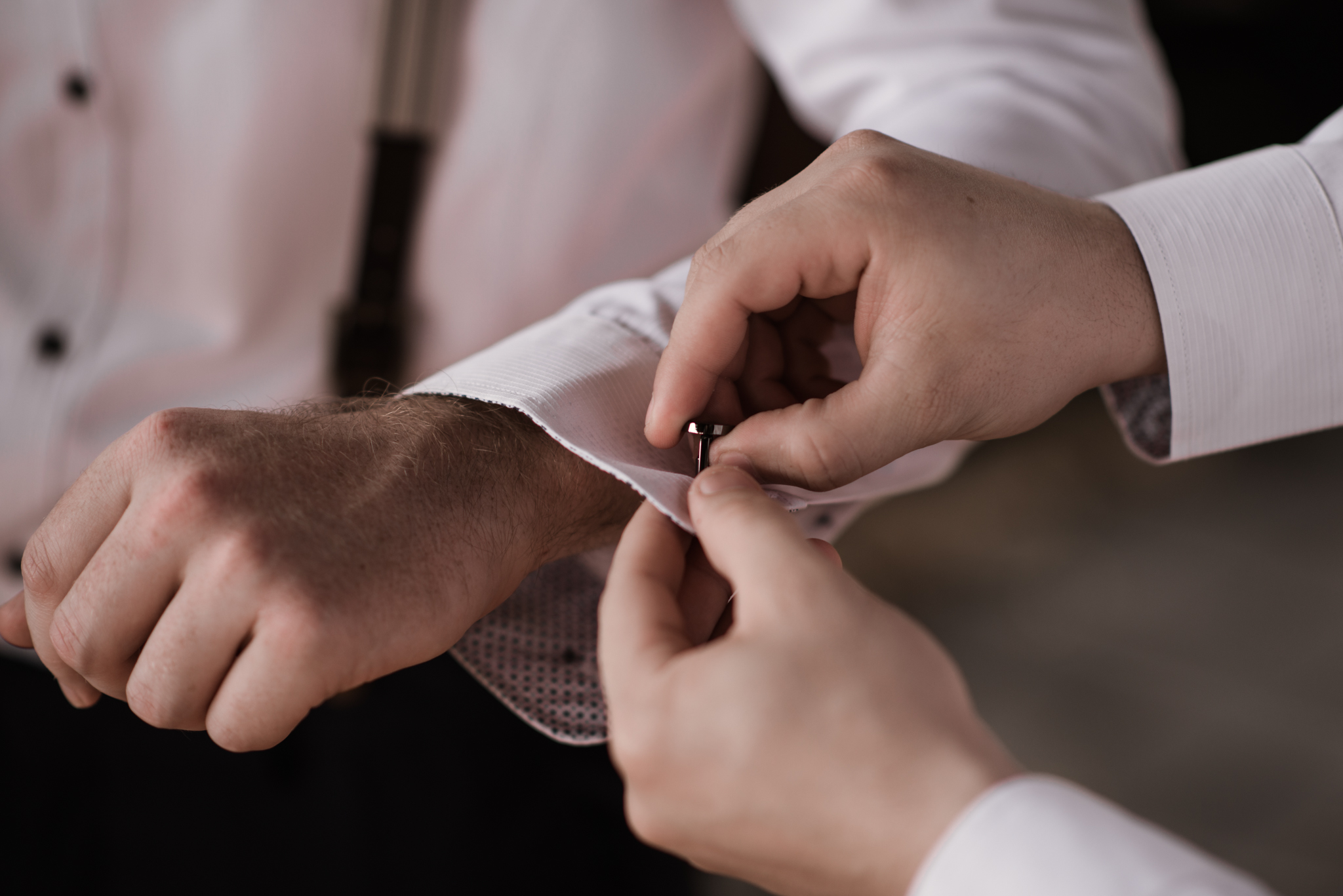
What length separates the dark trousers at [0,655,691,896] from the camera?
843 mm

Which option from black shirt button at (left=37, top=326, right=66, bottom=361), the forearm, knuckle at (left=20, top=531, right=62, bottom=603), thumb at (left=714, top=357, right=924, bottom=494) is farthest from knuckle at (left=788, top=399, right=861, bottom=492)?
black shirt button at (left=37, top=326, right=66, bottom=361)

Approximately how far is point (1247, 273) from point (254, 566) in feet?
1.93

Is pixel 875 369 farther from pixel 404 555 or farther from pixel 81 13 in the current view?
pixel 81 13

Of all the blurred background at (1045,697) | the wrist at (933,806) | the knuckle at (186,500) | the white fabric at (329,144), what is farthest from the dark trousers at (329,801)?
the wrist at (933,806)

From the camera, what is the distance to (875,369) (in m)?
0.45

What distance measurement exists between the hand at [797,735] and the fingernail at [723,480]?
49 millimetres

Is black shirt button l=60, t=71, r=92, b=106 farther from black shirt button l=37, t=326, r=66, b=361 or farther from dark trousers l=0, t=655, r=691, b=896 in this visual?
dark trousers l=0, t=655, r=691, b=896

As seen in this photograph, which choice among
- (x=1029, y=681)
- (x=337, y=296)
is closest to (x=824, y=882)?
(x=337, y=296)

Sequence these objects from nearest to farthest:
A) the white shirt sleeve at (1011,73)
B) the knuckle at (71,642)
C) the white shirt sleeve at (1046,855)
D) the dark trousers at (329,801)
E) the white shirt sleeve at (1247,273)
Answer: the white shirt sleeve at (1046,855) → the knuckle at (71,642) → the white shirt sleeve at (1247,273) → the white shirt sleeve at (1011,73) → the dark trousers at (329,801)

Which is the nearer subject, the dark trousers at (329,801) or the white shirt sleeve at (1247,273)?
the white shirt sleeve at (1247,273)

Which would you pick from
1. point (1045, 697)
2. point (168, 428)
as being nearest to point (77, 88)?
point (168, 428)

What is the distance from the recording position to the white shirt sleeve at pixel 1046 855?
0.30m

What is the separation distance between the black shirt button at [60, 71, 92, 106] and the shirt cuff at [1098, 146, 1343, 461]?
2.75 feet

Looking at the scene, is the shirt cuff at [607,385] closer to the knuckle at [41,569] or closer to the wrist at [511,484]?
the wrist at [511,484]
